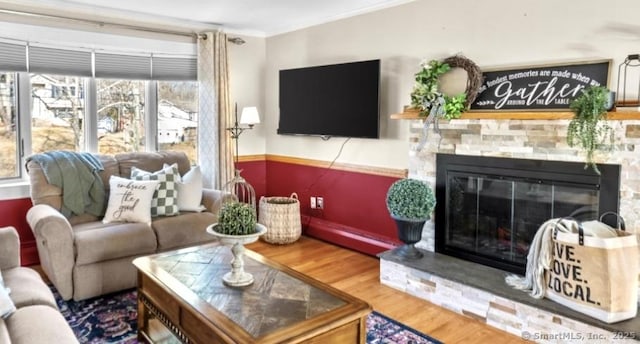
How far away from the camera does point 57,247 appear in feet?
9.90

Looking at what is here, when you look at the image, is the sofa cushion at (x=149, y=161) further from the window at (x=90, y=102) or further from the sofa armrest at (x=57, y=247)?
the sofa armrest at (x=57, y=247)

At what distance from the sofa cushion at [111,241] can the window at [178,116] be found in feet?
4.90

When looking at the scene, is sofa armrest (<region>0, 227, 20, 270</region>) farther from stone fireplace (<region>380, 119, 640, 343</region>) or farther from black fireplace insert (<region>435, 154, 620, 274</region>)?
black fireplace insert (<region>435, 154, 620, 274</region>)

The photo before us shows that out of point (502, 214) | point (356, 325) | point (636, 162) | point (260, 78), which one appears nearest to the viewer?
point (356, 325)

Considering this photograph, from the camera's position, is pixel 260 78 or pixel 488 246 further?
pixel 260 78

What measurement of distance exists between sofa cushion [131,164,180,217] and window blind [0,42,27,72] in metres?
1.21

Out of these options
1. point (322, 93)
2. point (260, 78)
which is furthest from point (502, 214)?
point (260, 78)

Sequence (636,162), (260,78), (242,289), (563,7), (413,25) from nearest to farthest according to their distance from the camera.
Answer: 1. (242,289)
2. (636,162)
3. (563,7)
4. (413,25)
5. (260,78)

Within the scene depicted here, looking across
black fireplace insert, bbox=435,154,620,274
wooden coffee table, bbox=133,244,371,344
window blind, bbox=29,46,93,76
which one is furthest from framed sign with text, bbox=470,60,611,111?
window blind, bbox=29,46,93,76

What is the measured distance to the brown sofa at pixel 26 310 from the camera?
1757 millimetres

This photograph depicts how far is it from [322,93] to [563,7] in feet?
6.88

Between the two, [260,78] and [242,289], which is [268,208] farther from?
[242,289]

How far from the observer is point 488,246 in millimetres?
3395

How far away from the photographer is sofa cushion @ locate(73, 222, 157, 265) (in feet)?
10.2
